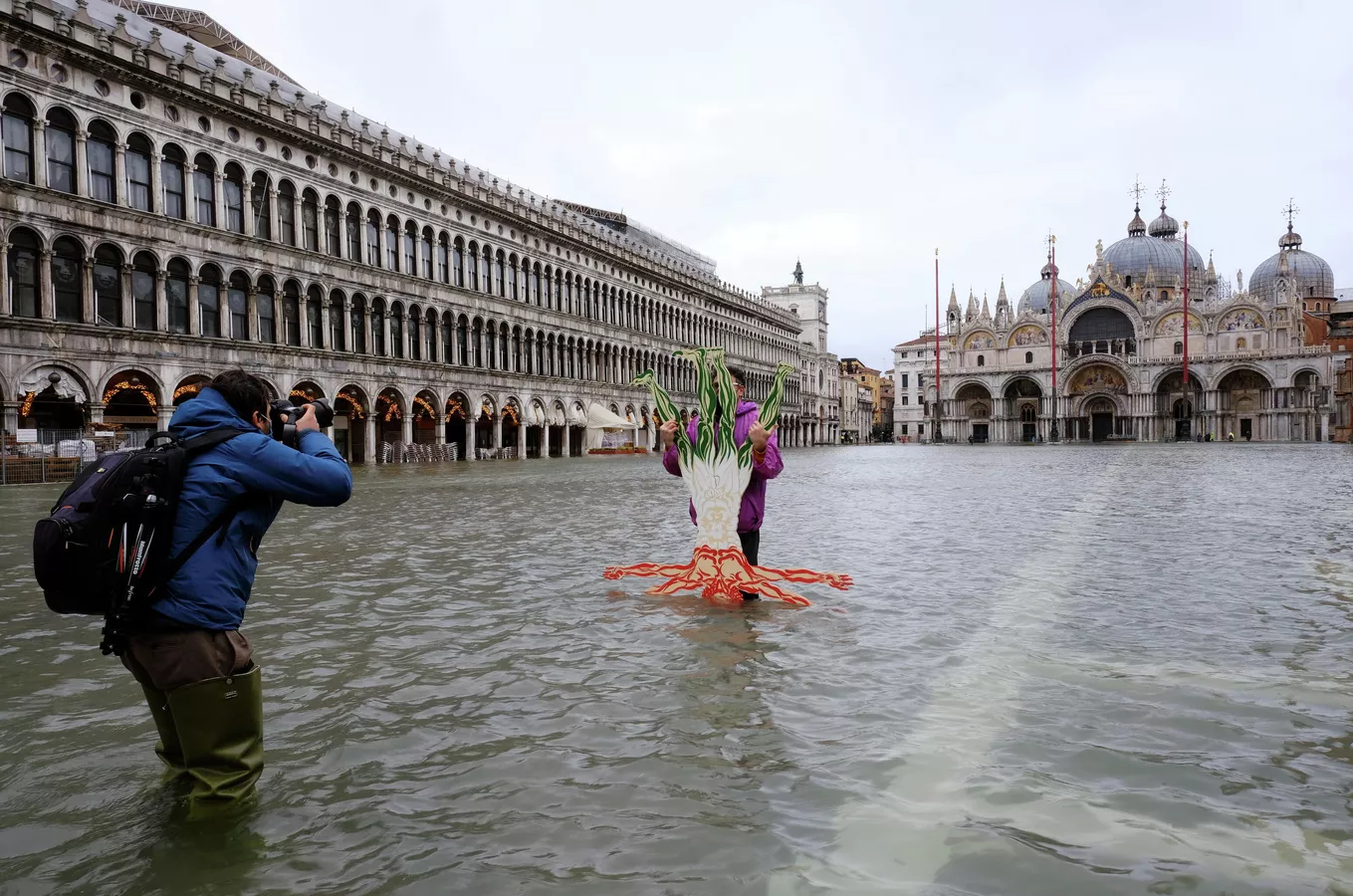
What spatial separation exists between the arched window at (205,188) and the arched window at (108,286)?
13.4 feet

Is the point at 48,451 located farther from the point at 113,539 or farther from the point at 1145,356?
the point at 1145,356

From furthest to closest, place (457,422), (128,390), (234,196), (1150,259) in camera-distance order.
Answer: (1150,259), (457,422), (234,196), (128,390)

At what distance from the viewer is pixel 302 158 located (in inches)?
1542

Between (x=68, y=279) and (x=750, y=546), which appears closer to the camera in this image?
(x=750, y=546)

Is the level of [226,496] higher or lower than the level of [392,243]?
lower

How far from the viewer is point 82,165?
98.1ft

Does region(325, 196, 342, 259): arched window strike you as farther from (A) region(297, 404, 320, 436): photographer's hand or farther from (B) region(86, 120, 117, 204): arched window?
(A) region(297, 404, 320, 436): photographer's hand

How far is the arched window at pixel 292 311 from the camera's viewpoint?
38.2 metres

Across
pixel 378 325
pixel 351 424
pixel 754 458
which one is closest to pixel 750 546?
pixel 754 458

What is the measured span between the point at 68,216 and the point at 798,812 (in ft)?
112

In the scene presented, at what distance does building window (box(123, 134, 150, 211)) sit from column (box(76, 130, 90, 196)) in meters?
1.53

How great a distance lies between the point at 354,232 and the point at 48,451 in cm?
1953

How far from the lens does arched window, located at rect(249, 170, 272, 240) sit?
121 ft

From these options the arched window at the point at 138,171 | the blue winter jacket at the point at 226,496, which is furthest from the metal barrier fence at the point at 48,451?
the blue winter jacket at the point at 226,496
